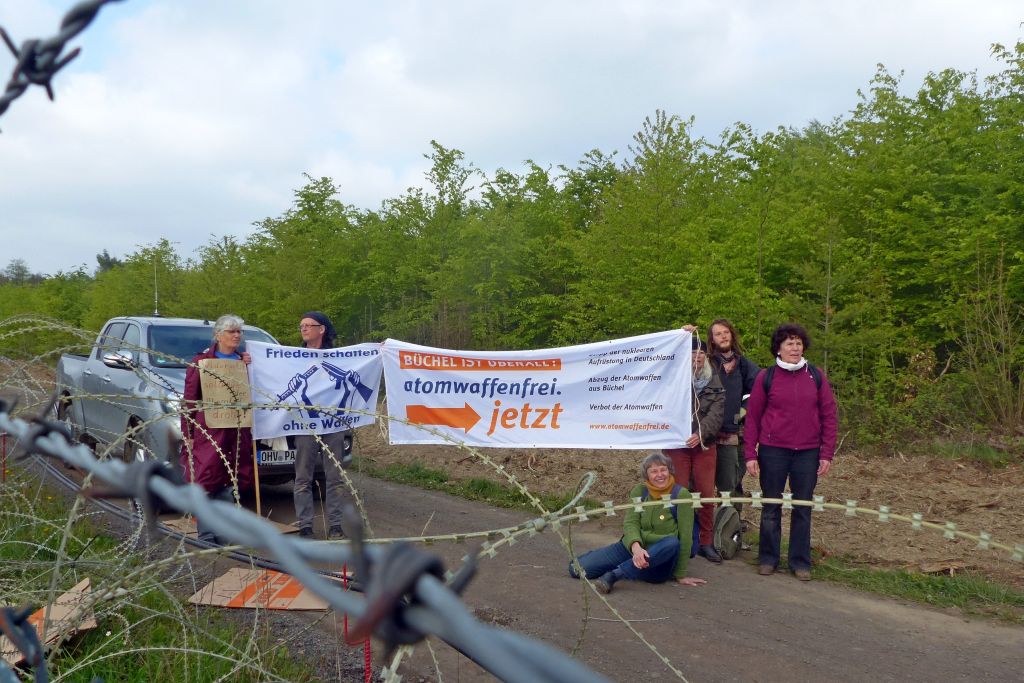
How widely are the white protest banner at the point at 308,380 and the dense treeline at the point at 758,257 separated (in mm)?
7014

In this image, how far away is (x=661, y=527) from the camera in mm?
6320

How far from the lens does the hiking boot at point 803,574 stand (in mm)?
6473

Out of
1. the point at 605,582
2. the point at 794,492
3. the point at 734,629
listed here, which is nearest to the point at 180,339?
the point at 605,582

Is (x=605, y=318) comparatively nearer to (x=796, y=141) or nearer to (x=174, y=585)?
(x=174, y=585)

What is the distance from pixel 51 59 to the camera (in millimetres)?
1189

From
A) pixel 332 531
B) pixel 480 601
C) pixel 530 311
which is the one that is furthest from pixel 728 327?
pixel 530 311

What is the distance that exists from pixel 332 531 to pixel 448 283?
11607mm

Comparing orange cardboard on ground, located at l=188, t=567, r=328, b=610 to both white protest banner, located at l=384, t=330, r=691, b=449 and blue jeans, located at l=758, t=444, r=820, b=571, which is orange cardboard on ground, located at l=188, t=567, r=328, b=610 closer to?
white protest banner, located at l=384, t=330, r=691, b=449

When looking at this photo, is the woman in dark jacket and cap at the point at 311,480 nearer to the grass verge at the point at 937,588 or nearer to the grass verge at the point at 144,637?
the grass verge at the point at 144,637

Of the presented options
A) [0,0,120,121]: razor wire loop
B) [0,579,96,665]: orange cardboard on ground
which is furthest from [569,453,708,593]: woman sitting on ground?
[0,0,120,121]: razor wire loop

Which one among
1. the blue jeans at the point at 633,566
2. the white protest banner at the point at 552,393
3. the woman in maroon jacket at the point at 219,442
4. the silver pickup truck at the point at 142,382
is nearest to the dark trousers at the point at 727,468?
the white protest banner at the point at 552,393

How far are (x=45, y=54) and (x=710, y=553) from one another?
6758 millimetres

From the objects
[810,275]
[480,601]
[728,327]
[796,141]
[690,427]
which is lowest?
[480,601]

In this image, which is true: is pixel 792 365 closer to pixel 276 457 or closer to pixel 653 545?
pixel 653 545
